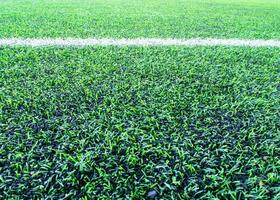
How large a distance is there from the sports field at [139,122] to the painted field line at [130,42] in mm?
148

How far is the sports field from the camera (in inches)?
49.7

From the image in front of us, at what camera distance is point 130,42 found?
3490mm

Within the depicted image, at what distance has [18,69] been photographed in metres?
2.48

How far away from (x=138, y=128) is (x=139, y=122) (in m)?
0.07

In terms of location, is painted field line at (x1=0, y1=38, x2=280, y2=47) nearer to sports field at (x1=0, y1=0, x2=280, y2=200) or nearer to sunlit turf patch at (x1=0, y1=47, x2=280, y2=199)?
sports field at (x1=0, y1=0, x2=280, y2=200)

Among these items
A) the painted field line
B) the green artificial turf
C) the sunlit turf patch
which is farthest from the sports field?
the green artificial turf

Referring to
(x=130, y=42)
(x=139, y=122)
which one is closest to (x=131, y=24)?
(x=130, y=42)

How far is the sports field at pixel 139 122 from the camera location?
1.26 metres

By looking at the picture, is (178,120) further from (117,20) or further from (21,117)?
(117,20)

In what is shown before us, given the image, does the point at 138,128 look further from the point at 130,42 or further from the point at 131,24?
the point at 131,24

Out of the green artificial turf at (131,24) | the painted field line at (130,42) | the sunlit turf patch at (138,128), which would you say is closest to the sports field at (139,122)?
the sunlit turf patch at (138,128)

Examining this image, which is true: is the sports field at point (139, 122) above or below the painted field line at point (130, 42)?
below

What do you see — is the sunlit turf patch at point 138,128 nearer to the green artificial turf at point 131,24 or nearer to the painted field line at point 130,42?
the painted field line at point 130,42

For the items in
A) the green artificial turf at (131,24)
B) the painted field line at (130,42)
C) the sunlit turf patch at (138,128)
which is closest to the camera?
the sunlit turf patch at (138,128)
